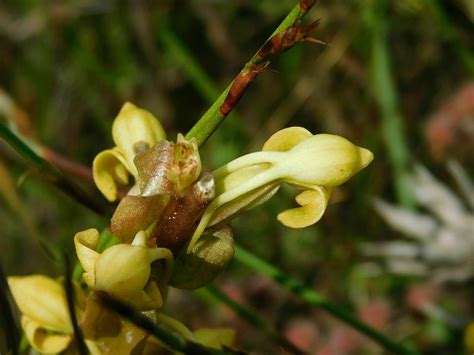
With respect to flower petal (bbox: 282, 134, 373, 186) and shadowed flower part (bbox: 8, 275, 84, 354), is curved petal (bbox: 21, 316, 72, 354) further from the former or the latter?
flower petal (bbox: 282, 134, 373, 186)

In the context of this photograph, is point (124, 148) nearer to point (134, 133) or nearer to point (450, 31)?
point (134, 133)

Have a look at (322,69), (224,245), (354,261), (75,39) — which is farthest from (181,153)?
(75,39)

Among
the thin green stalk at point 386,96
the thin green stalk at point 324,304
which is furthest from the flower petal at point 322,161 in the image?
the thin green stalk at point 386,96

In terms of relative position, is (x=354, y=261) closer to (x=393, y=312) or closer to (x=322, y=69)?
(x=393, y=312)

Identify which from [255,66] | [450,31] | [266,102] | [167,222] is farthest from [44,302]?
[266,102]

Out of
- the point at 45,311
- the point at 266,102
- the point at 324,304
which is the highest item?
the point at 45,311

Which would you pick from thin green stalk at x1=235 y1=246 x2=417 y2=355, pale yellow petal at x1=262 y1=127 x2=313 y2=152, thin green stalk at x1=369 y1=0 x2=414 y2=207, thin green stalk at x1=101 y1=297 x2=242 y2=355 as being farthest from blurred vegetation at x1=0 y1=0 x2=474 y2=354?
thin green stalk at x1=101 y1=297 x2=242 y2=355

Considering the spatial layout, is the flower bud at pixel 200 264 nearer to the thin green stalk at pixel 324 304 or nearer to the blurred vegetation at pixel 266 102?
the thin green stalk at pixel 324 304
